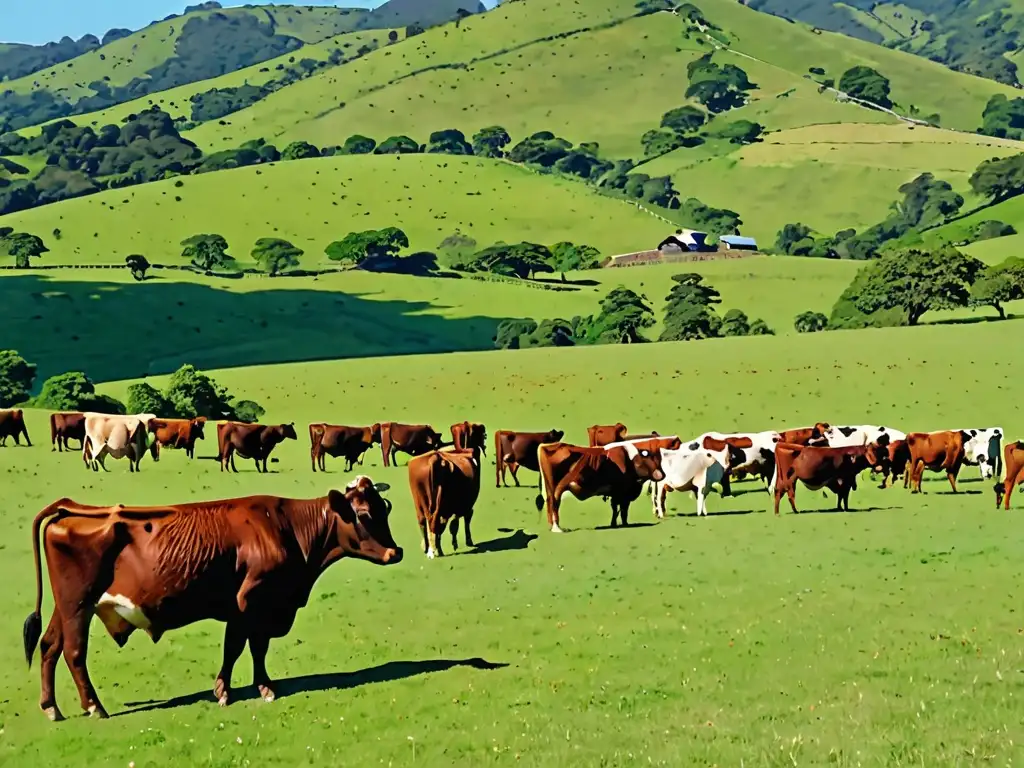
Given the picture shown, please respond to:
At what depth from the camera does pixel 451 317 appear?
108375 millimetres

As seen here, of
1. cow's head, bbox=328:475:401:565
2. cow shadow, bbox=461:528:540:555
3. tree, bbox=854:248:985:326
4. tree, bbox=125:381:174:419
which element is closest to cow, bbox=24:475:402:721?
cow's head, bbox=328:475:401:565

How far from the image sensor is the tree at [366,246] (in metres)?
139

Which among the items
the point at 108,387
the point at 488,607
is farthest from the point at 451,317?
the point at 488,607

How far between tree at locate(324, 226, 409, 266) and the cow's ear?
125 meters

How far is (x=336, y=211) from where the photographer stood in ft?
545

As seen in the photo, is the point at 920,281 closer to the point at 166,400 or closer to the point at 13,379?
the point at 166,400

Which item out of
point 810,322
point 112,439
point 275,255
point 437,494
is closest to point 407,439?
point 112,439

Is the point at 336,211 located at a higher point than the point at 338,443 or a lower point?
higher

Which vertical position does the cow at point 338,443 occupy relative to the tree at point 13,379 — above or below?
below

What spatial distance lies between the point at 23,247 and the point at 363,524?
13177 cm

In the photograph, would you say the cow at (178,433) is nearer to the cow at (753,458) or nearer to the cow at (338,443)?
the cow at (338,443)

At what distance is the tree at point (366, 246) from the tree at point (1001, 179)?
266 ft

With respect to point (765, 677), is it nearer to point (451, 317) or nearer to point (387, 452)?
point (387, 452)

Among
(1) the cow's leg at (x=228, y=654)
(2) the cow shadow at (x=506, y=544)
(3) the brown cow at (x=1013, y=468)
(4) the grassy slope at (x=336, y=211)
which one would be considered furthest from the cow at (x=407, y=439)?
(4) the grassy slope at (x=336, y=211)
